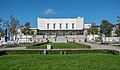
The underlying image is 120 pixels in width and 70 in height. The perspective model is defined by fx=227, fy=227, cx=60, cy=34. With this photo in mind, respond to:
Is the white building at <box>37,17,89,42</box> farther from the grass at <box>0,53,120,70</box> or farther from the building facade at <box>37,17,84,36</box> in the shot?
the grass at <box>0,53,120,70</box>

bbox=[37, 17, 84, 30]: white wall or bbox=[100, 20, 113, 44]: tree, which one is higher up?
bbox=[37, 17, 84, 30]: white wall

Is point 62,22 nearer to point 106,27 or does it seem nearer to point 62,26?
point 62,26

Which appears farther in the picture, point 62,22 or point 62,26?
point 62,26

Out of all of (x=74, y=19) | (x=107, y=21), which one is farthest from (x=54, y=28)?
(x=107, y=21)

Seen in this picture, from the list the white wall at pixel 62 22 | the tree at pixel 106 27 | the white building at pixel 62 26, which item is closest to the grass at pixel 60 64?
the tree at pixel 106 27

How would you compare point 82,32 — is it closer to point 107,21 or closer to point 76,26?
point 76,26

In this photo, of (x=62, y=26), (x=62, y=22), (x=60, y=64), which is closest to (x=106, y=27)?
(x=62, y=22)

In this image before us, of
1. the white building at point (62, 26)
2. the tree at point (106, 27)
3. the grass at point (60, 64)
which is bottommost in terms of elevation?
the grass at point (60, 64)

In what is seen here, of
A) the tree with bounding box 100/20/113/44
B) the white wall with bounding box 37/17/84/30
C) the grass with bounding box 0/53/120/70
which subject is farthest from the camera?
the white wall with bounding box 37/17/84/30

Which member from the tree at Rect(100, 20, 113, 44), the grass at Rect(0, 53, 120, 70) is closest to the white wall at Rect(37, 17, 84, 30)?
the tree at Rect(100, 20, 113, 44)

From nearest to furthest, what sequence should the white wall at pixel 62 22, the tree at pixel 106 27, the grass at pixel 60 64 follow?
1. the grass at pixel 60 64
2. the tree at pixel 106 27
3. the white wall at pixel 62 22

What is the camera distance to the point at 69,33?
91.4 meters

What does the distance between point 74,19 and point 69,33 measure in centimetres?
614

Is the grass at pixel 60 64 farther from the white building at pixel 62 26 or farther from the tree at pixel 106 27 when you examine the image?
the white building at pixel 62 26
